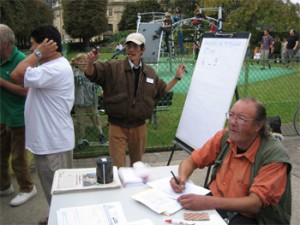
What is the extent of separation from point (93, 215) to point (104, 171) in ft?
1.31

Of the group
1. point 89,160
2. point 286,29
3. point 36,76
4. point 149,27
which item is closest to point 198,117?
point 36,76

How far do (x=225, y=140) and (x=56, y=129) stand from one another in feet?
4.73

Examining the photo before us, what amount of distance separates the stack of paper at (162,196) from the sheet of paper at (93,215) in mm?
176

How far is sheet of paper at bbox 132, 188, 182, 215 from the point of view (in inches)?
→ 77.7

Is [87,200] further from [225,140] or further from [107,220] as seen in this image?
[225,140]

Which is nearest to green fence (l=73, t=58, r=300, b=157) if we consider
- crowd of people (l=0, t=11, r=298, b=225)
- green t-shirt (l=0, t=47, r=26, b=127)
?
crowd of people (l=0, t=11, r=298, b=225)

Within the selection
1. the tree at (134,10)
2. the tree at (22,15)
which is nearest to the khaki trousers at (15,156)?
the tree at (22,15)

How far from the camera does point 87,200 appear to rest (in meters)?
2.08

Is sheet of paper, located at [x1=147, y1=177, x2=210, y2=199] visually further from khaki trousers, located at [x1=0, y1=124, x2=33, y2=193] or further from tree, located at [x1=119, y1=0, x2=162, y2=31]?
tree, located at [x1=119, y1=0, x2=162, y2=31]

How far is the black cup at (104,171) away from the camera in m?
2.24

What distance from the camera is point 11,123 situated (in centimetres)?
346

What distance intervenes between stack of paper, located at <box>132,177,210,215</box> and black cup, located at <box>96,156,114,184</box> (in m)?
0.25

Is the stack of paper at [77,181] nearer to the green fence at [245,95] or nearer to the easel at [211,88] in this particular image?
the easel at [211,88]

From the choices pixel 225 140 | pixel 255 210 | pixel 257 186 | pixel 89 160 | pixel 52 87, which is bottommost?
pixel 89 160
